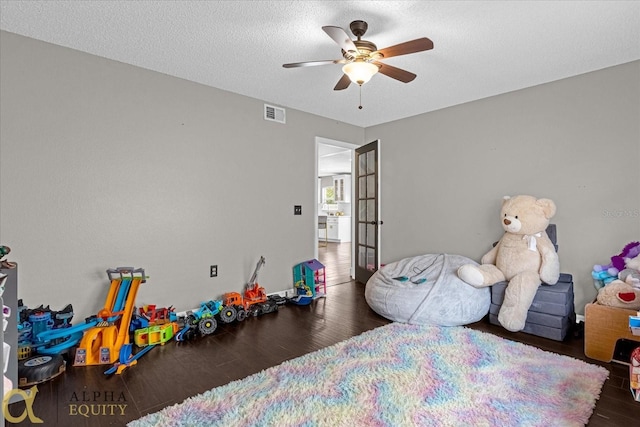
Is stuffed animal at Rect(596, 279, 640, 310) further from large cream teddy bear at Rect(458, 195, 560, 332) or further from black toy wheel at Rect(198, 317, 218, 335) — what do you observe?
black toy wheel at Rect(198, 317, 218, 335)

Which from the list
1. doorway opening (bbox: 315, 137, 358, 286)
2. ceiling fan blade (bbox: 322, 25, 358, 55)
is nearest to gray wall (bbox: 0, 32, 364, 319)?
ceiling fan blade (bbox: 322, 25, 358, 55)

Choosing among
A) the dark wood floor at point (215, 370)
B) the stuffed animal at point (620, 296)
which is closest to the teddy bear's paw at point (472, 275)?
the dark wood floor at point (215, 370)

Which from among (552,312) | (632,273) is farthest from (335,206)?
(632,273)

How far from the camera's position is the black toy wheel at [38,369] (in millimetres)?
1983

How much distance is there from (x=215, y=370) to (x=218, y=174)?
203cm

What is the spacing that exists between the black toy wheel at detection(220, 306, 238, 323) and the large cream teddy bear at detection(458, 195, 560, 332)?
222 cm

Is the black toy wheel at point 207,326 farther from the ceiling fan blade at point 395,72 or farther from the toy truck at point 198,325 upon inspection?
the ceiling fan blade at point 395,72

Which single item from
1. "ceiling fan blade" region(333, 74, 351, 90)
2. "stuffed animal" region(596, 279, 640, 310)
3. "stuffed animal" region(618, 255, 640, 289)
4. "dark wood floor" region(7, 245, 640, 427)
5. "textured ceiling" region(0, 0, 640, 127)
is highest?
"textured ceiling" region(0, 0, 640, 127)

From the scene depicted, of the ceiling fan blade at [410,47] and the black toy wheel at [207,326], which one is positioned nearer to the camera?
the ceiling fan blade at [410,47]

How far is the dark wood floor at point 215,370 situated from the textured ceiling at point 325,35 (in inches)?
95.1

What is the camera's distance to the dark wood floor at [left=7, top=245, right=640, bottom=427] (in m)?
1.75

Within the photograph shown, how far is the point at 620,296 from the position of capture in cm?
231

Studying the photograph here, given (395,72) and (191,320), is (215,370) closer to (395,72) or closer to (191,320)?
(191,320)

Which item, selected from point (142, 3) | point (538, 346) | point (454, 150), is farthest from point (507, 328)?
point (142, 3)
